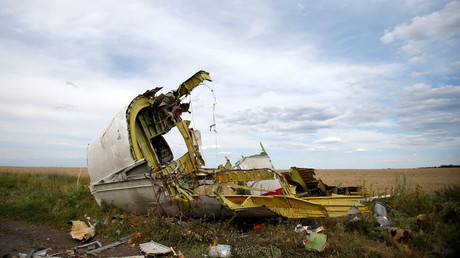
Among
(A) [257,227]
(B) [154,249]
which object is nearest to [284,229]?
(A) [257,227]

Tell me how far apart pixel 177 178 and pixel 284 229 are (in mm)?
3057

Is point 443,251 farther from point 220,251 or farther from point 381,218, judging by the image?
point 220,251

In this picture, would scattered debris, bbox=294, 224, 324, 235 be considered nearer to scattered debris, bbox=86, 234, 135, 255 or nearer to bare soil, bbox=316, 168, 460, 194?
bare soil, bbox=316, 168, 460, 194

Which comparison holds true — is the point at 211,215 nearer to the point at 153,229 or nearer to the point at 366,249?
the point at 153,229

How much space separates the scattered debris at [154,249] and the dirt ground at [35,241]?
139 millimetres

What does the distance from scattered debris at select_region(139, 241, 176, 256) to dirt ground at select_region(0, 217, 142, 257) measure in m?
0.14

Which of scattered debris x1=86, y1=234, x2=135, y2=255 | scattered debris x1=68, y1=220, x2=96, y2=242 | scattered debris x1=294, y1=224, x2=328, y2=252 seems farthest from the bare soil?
scattered debris x1=68, y1=220, x2=96, y2=242

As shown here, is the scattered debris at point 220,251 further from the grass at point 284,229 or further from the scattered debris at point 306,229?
the scattered debris at point 306,229

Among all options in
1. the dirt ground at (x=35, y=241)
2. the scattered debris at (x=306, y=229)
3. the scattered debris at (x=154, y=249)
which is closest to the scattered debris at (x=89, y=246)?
the dirt ground at (x=35, y=241)

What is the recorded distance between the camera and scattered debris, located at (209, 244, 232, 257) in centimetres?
498

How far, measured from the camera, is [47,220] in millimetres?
8180

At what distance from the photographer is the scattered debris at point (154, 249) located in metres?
5.30

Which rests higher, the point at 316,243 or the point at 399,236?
the point at 399,236

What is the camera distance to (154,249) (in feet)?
17.9
